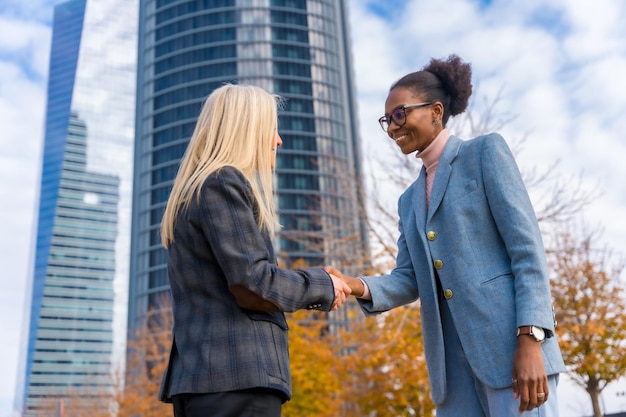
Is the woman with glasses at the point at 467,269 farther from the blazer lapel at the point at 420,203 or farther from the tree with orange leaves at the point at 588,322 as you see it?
the tree with orange leaves at the point at 588,322

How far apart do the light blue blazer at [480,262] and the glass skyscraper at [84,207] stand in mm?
109391

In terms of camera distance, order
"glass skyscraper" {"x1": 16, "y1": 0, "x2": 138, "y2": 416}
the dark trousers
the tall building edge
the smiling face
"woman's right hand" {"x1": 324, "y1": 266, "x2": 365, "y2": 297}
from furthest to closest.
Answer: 1. the tall building edge
2. "glass skyscraper" {"x1": 16, "y1": 0, "x2": 138, "y2": 416}
3. the smiling face
4. "woman's right hand" {"x1": 324, "y1": 266, "x2": 365, "y2": 297}
5. the dark trousers

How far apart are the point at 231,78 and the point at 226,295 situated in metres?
73.7

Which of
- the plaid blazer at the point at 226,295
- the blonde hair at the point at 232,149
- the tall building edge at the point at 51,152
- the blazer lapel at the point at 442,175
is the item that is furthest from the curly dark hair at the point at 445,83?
the tall building edge at the point at 51,152

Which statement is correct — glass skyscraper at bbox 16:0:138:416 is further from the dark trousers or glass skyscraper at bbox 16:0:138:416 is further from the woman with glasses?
the dark trousers

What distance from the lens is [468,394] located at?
2.64 metres

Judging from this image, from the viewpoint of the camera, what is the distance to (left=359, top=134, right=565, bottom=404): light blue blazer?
8.13 ft

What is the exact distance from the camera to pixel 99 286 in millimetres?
115562

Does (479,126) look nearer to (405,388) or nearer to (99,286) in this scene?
(405,388)

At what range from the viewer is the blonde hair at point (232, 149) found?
8.19 feet

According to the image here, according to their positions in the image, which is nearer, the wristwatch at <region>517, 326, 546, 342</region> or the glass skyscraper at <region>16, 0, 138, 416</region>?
the wristwatch at <region>517, 326, 546, 342</region>

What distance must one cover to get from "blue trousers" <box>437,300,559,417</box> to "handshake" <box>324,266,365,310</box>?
38cm

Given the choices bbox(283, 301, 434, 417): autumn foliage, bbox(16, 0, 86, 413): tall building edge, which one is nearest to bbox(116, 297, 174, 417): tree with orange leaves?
bbox(283, 301, 434, 417): autumn foliage

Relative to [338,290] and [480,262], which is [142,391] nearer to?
[338,290]
